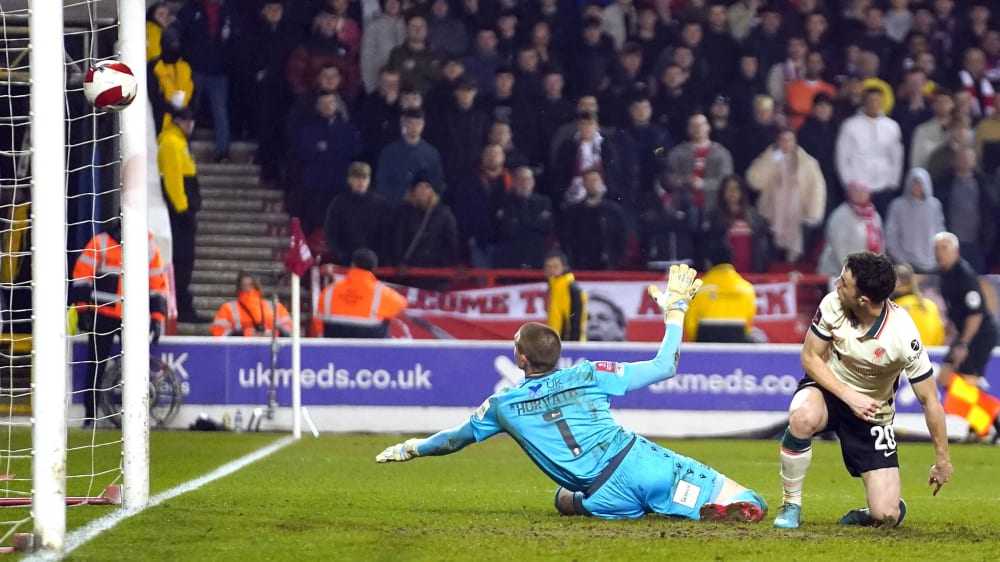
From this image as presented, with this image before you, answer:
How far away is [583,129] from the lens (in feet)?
53.0

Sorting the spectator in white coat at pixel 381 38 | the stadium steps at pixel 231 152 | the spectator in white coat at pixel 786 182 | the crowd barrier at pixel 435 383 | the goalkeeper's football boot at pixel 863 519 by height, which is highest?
the spectator in white coat at pixel 381 38

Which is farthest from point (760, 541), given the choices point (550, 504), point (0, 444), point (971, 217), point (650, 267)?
point (971, 217)

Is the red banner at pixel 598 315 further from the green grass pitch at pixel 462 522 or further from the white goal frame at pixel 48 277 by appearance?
the white goal frame at pixel 48 277

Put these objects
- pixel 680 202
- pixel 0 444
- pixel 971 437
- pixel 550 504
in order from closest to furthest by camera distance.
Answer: pixel 550 504 < pixel 0 444 < pixel 971 437 < pixel 680 202

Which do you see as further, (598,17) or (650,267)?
(598,17)

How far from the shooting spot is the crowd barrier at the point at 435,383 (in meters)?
13.9

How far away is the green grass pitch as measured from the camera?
5707 millimetres

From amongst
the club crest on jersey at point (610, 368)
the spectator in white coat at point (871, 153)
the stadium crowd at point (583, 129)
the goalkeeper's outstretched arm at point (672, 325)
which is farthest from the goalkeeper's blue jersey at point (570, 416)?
the spectator in white coat at point (871, 153)

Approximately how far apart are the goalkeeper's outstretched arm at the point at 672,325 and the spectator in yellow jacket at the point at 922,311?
794 cm

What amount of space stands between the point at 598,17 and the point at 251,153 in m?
Answer: 4.25

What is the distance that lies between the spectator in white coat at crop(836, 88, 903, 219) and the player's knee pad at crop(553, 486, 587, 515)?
10337 millimetres

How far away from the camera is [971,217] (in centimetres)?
1645

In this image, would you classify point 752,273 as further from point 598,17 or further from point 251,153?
point 251,153

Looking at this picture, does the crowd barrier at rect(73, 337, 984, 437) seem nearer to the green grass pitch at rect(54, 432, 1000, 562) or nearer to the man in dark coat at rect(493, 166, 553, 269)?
the man in dark coat at rect(493, 166, 553, 269)
